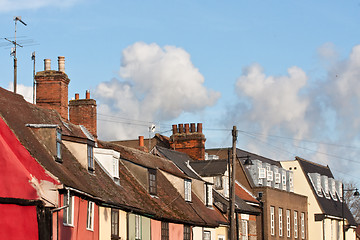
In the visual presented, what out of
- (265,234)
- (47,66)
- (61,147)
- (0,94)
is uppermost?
(47,66)

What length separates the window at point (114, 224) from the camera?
33.1m

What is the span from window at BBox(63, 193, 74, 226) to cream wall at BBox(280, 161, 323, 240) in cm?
4119

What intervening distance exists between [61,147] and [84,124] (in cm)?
904

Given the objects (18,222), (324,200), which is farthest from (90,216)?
(324,200)

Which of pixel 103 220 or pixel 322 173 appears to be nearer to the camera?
pixel 103 220

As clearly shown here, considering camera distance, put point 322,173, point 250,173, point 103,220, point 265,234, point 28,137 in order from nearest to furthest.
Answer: point 28,137, point 103,220, point 265,234, point 250,173, point 322,173

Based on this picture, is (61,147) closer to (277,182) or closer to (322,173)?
(277,182)

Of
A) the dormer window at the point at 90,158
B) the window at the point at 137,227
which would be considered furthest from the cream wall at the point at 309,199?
the dormer window at the point at 90,158

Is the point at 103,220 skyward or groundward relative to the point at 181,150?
groundward

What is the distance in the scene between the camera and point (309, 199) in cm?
6775

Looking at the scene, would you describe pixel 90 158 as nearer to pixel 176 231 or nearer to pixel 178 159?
pixel 176 231

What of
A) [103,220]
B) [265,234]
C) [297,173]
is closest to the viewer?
[103,220]

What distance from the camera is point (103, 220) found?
32062 mm

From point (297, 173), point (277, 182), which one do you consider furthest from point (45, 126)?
point (297, 173)
